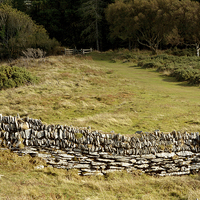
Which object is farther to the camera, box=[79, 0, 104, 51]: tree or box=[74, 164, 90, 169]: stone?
box=[79, 0, 104, 51]: tree

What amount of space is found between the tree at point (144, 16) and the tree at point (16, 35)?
13.6 m

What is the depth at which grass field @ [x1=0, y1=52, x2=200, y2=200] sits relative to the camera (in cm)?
619

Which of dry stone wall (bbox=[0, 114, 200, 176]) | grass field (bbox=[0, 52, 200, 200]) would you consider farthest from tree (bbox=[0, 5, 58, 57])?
dry stone wall (bbox=[0, 114, 200, 176])

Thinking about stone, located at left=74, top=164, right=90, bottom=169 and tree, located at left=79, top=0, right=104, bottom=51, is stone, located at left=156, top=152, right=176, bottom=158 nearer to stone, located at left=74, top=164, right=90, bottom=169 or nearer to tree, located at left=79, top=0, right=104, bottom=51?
stone, located at left=74, top=164, right=90, bottom=169

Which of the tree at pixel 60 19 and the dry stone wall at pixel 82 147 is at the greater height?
the tree at pixel 60 19

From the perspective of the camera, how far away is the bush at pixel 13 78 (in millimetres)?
20227

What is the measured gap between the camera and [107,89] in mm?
20438

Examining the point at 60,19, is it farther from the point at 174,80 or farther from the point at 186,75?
the point at 186,75

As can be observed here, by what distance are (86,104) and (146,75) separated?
1267cm

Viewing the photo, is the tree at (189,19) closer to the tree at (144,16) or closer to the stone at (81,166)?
the tree at (144,16)

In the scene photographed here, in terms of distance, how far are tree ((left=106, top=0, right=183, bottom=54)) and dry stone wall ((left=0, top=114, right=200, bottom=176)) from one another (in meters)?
33.1

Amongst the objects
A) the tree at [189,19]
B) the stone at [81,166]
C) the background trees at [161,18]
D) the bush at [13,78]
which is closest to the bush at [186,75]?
the background trees at [161,18]

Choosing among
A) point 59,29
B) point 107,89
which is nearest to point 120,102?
point 107,89

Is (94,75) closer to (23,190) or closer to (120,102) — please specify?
(120,102)
